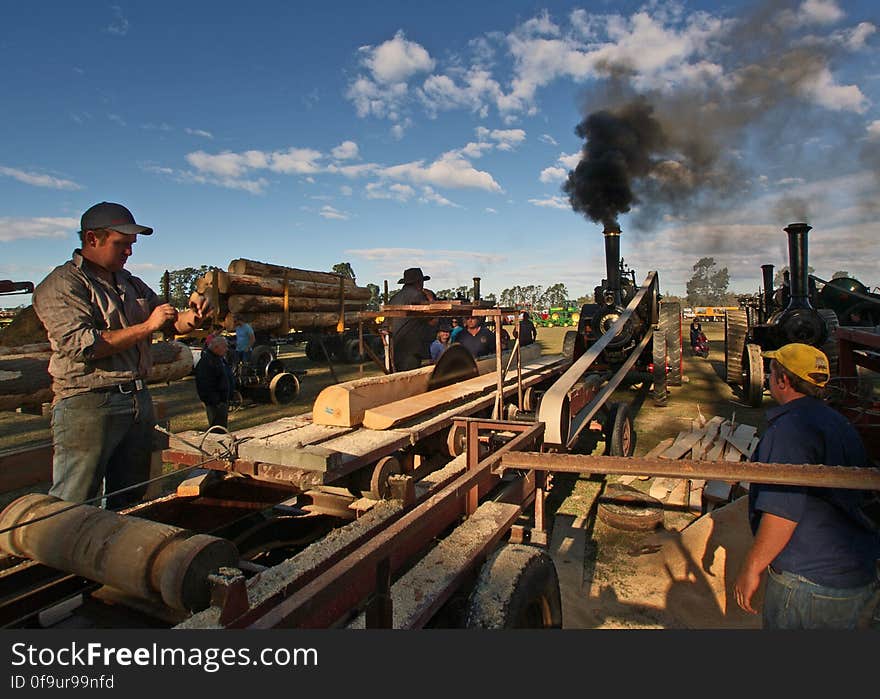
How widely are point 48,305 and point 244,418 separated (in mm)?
7560

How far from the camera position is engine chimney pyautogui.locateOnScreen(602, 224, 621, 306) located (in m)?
10.7

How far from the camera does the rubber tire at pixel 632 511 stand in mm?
4836

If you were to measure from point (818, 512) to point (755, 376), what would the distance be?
8.60m

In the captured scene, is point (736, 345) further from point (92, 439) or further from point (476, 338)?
point (92, 439)

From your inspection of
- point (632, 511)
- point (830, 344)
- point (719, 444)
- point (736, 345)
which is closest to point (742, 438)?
point (719, 444)

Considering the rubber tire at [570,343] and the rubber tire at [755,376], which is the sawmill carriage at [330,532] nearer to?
the rubber tire at [570,343]

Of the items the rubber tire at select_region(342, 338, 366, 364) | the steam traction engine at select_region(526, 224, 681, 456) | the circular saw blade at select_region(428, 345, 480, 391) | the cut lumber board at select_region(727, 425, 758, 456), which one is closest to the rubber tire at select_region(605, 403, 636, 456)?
the steam traction engine at select_region(526, 224, 681, 456)

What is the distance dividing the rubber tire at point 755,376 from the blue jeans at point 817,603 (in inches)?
331

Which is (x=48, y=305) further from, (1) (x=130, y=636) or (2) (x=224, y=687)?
(2) (x=224, y=687)

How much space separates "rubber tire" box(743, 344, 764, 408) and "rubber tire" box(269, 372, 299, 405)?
9.31m

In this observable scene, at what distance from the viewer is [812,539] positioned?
7.03 feet

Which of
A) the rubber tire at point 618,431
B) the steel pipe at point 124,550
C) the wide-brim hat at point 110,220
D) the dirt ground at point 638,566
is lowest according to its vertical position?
the dirt ground at point 638,566

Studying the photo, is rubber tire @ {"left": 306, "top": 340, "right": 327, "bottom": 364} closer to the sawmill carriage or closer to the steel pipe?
the sawmill carriage

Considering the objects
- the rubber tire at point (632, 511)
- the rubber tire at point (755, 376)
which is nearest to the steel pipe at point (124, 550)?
the rubber tire at point (632, 511)
